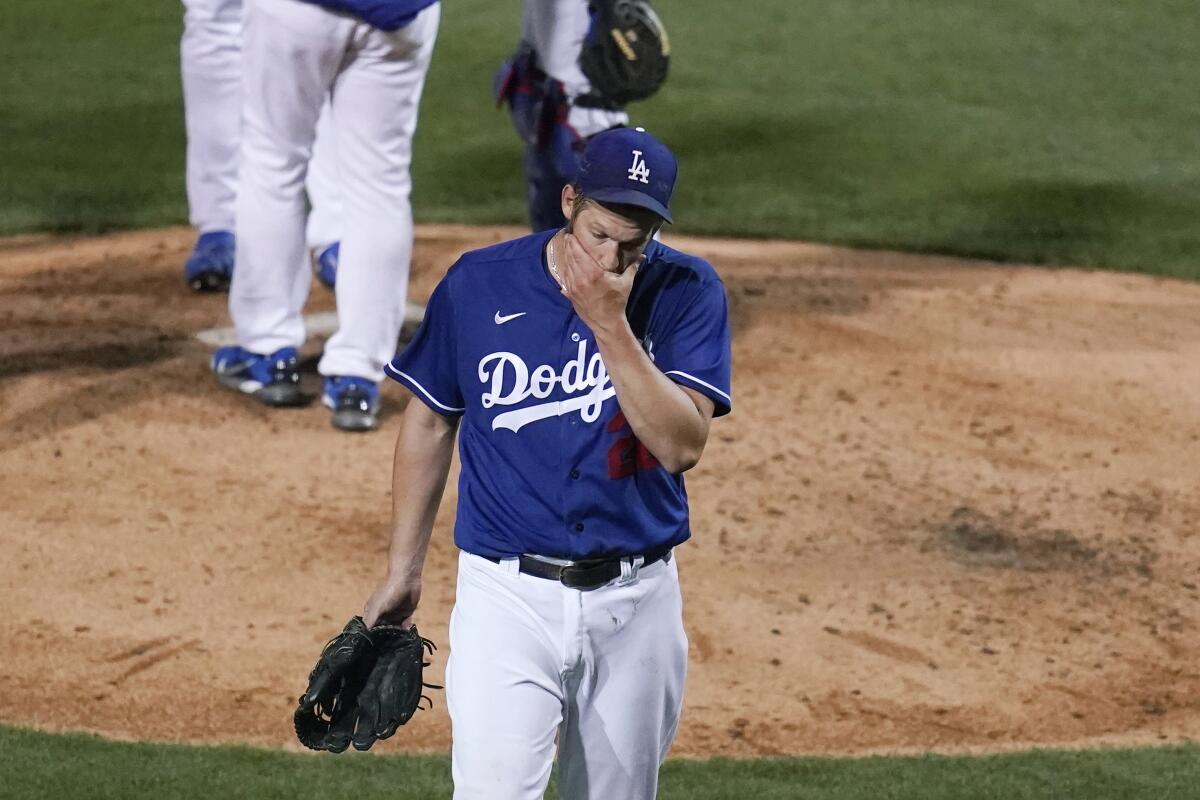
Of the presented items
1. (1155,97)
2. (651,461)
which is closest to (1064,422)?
(651,461)

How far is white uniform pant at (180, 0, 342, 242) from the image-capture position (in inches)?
296

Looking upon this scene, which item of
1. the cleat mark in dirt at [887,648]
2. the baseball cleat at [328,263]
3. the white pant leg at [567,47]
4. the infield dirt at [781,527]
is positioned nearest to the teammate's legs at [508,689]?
the infield dirt at [781,527]

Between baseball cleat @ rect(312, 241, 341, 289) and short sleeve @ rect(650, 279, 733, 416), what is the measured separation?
457 centimetres

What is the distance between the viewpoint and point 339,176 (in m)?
6.32

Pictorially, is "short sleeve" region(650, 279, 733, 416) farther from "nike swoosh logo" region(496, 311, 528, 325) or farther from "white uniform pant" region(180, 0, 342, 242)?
"white uniform pant" region(180, 0, 342, 242)

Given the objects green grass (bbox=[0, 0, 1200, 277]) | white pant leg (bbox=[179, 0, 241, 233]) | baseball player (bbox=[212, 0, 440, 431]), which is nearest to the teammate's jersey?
baseball player (bbox=[212, 0, 440, 431])

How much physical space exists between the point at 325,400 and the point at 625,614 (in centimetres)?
349

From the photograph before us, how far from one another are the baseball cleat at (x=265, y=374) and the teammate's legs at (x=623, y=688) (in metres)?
3.49

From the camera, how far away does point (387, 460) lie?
20.6 ft

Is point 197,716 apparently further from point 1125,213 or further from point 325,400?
point 1125,213

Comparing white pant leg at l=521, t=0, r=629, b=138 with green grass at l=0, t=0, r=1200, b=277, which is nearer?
white pant leg at l=521, t=0, r=629, b=138

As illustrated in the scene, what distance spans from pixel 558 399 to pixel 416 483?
0.34m

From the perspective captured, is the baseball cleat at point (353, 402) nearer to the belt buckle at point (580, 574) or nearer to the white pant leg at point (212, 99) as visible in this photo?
the white pant leg at point (212, 99)

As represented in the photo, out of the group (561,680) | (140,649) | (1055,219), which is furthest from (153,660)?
(1055,219)
